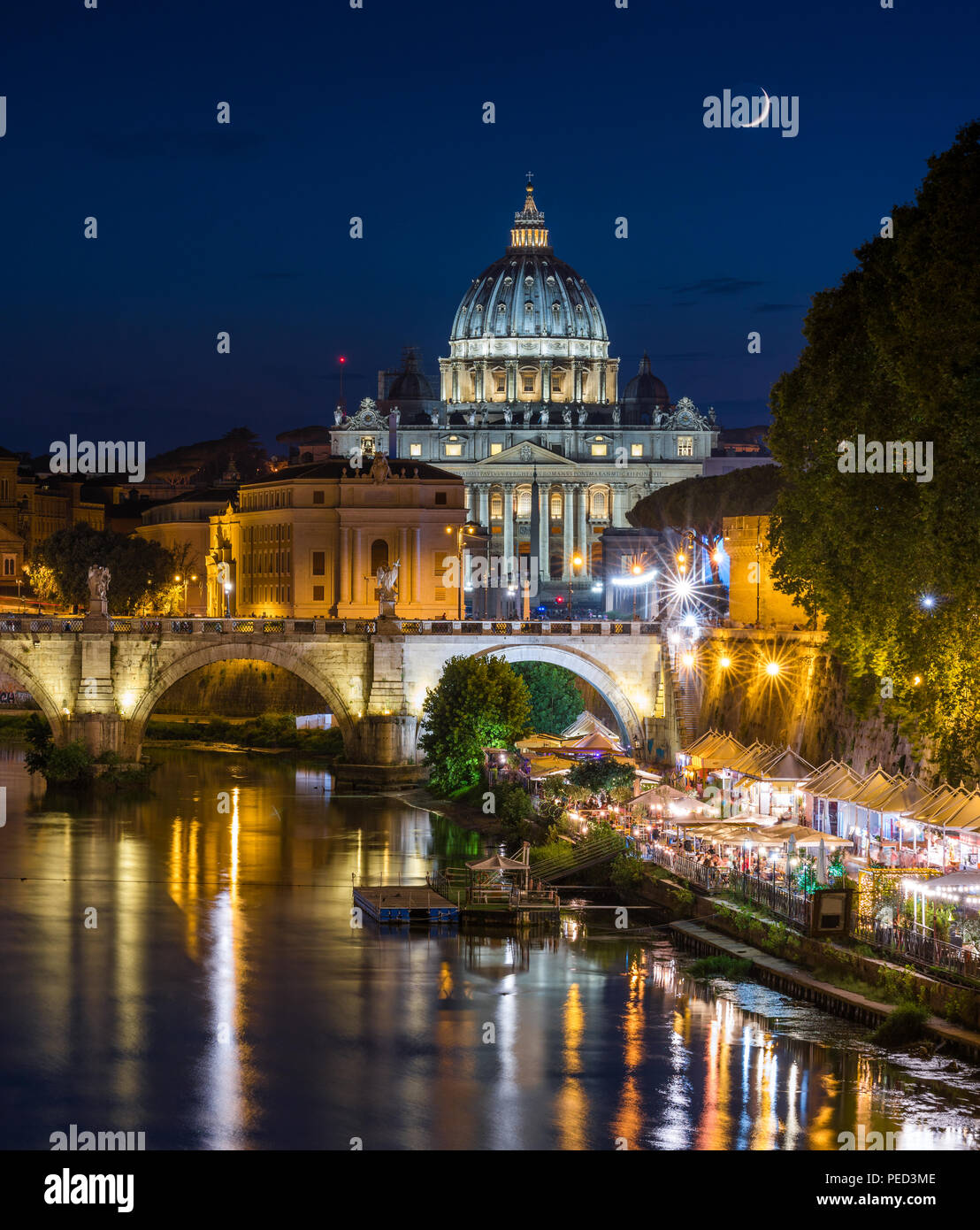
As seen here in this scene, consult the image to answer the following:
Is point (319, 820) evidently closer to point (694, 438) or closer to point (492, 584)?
point (492, 584)

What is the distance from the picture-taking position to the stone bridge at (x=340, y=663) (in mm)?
55562

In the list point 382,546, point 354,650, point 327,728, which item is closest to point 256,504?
point 382,546

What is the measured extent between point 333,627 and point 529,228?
109 metres

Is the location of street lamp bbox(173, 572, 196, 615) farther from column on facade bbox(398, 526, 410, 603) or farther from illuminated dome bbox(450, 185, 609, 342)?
illuminated dome bbox(450, 185, 609, 342)

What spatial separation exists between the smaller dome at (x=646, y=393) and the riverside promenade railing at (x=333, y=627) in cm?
8678

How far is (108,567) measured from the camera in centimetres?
8525

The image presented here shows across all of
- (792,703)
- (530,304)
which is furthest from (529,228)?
(792,703)

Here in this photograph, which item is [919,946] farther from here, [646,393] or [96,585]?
[646,393]

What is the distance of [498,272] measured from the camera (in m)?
159

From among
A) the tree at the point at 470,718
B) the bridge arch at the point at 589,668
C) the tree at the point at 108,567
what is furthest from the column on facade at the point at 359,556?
the tree at the point at 470,718

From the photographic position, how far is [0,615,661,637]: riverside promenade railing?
2245 inches

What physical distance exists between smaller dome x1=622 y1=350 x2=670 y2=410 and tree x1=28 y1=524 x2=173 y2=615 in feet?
198

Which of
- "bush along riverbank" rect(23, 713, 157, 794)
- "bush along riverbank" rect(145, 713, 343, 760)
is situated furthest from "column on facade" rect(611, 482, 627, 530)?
"bush along riverbank" rect(23, 713, 157, 794)

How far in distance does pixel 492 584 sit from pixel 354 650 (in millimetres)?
51020
